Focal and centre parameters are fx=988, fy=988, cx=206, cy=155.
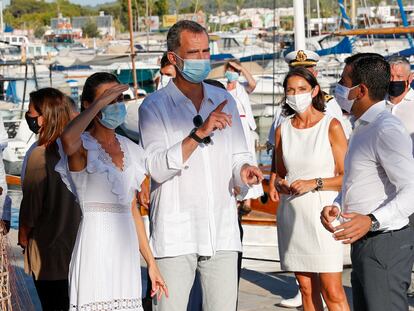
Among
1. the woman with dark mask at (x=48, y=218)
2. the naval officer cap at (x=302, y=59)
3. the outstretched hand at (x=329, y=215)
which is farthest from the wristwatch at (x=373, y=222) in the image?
the naval officer cap at (x=302, y=59)

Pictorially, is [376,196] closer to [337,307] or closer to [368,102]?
[368,102]

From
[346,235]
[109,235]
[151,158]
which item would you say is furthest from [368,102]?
[109,235]

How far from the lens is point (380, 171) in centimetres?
500

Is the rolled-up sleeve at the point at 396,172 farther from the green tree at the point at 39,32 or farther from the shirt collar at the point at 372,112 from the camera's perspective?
the green tree at the point at 39,32

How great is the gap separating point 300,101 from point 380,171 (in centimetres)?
198

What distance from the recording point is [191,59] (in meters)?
5.41

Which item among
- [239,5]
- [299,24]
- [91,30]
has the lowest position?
[91,30]

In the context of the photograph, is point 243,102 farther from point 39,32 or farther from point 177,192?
point 39,32

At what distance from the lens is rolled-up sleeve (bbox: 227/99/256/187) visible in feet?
17.9

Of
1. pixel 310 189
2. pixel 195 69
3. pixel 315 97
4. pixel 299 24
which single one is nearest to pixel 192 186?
pixel 195 69

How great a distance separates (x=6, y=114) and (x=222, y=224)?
2370 centimetres

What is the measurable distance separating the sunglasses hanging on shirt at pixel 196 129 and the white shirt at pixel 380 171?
76cm

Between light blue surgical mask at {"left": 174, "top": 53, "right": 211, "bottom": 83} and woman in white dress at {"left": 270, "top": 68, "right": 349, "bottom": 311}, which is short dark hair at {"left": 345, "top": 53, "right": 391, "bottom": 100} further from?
woman in white dress at {"left": 270, "top": 68, "right": 349, "bottom": 311}

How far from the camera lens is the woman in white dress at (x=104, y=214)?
16.5ft
